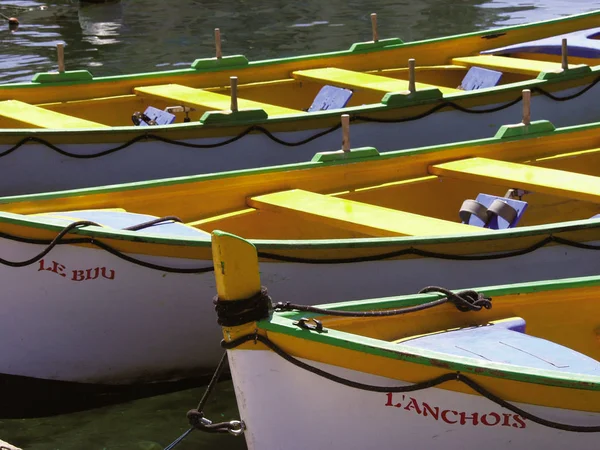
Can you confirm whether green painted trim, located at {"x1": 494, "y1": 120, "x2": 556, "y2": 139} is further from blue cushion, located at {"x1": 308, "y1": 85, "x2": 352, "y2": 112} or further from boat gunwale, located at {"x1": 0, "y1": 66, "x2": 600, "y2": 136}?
blue cushion, located at {"x1": 308, "y1": 85, "x2": 352, "y2": 112}

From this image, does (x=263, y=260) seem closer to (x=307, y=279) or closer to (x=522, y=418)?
(x=307, y=279)

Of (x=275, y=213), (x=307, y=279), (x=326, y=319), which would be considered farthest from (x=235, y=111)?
(x=326, y=319)

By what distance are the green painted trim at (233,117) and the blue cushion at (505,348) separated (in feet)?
15.4

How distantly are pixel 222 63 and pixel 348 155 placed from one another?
3808 millimetres

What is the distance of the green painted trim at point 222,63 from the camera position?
1216 cm

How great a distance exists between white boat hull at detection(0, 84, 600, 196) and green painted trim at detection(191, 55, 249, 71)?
83.2 inches

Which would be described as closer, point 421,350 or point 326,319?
point 421,350

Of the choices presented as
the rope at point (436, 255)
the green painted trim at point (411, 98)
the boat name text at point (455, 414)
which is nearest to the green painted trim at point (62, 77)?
the green painted trim at point (411, 98)

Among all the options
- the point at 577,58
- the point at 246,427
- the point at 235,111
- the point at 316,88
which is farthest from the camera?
the point at 577,58

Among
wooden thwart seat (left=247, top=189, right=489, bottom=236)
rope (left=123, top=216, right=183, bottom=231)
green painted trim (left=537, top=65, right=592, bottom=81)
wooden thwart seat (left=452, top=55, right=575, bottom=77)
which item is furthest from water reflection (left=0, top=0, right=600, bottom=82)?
rope (left=123, top=216, right=183, bottom=231)

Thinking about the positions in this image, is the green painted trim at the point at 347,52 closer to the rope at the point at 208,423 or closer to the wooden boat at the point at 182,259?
the wooden boat at the point at 182,259

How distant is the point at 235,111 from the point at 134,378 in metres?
3.27

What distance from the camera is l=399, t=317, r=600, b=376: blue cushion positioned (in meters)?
5.40

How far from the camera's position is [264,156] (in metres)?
10.3
